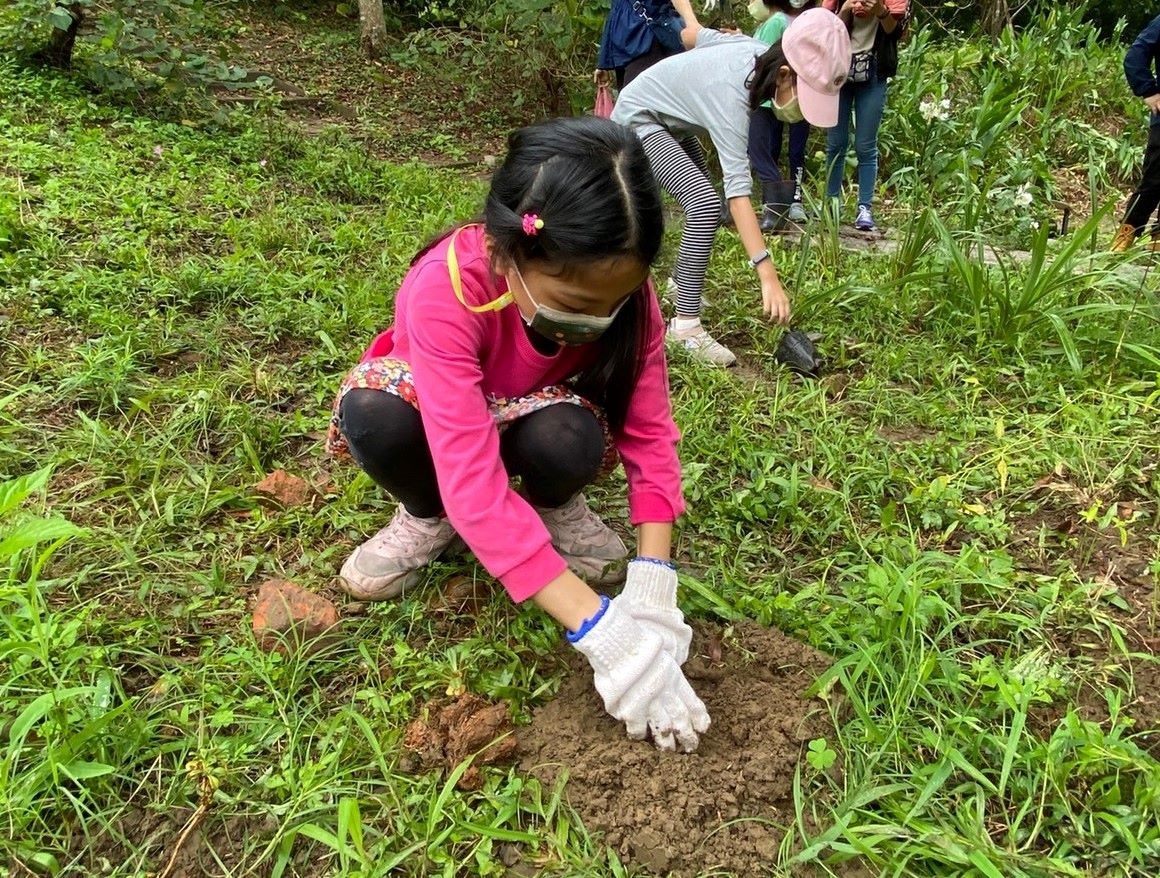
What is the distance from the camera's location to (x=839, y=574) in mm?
1808

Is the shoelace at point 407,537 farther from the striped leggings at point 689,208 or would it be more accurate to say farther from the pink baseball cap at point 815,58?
the pink baseball cap at point 815,58

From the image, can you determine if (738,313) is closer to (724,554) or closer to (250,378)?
(724,554)

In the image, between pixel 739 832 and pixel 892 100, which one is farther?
pixel 892 100

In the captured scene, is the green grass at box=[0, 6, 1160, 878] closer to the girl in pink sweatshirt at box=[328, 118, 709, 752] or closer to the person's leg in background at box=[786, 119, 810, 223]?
the girl in pink sweatshirt at box=[328, 118, 709, 752]

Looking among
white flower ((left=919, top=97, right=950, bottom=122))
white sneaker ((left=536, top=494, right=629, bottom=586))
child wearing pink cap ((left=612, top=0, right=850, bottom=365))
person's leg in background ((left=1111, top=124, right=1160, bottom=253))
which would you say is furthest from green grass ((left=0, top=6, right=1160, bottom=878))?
white flower ((left=919, top=97, right=950, bottom=122))

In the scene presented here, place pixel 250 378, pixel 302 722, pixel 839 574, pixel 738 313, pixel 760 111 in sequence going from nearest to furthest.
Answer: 1. pixel 302 722
2. pixel 839 574
3. pixel 250 378
4. pixel 738 313
5. pixel 760 111

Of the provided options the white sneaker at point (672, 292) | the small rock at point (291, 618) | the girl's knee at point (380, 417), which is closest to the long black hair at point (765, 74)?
the white sneaker at point (672, 292)

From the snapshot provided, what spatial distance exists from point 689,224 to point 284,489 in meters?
1.68

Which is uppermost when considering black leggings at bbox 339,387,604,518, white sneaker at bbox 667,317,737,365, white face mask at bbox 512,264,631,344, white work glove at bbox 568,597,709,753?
white face mask at bbox 512,264,631,344

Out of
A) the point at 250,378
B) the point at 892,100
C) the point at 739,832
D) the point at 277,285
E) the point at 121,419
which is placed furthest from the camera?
the point at 892,100

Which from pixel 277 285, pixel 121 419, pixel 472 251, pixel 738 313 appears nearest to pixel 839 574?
pixel 472 251

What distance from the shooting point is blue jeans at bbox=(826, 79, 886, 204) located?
405cm

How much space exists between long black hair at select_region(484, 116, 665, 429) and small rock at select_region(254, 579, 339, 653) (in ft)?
2.54

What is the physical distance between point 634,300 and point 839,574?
0.81m
